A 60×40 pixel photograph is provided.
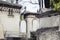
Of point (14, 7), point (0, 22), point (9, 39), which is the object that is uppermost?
point (14, 7)

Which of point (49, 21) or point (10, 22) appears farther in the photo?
point (10, 22)

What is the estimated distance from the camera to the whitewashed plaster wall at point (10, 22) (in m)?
14.5

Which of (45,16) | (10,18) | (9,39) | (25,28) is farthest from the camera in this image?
(25,28)

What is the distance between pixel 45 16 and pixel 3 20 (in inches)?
125

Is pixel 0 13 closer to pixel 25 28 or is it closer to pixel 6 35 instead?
pixel 6 35

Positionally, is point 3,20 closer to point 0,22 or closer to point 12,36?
point 0,22

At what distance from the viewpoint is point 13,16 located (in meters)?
15.1

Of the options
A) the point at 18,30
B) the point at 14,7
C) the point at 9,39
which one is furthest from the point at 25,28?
the point at 9,39

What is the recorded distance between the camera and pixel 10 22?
48.9 ft

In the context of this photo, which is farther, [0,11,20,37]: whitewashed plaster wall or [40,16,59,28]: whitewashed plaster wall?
[0,11,20,37]: whitewashed plaster wall

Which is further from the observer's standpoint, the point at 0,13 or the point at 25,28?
the point at 25,28

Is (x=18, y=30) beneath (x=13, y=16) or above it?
beneath

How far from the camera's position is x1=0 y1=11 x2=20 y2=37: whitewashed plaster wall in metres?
14.5

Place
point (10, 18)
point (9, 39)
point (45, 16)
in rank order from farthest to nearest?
point (10, 18)
point (45, 16)
point (9, 39)
